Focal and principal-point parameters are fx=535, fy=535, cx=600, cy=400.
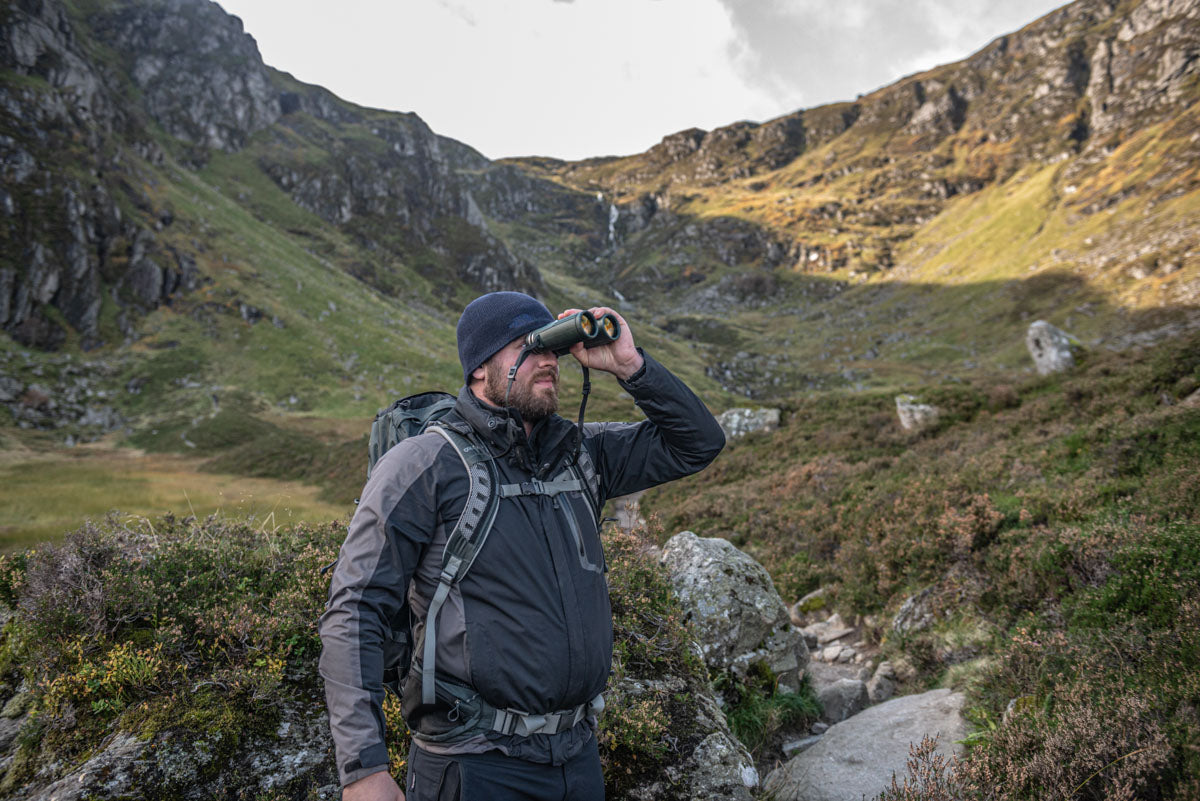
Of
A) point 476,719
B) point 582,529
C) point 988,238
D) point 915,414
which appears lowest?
point 476,719

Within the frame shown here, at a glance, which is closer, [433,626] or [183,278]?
[433,626]

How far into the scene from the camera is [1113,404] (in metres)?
12.7

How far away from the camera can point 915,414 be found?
19406 millimetres

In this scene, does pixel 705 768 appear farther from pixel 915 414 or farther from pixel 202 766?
pixel 915 414

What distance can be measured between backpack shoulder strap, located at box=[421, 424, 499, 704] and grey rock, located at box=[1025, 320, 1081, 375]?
2368 centimetres

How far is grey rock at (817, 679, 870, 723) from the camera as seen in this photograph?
7.11 metres

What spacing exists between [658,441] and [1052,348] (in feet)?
84.6

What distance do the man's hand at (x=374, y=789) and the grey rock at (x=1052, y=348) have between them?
80.1 ft

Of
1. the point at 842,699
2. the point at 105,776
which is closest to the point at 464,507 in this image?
the point at 105,776

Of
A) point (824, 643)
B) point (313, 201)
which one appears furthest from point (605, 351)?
point (313, 201)

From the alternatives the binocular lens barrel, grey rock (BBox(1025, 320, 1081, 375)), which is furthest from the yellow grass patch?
grey rock (BBox(1025, 320, 1081, 375))

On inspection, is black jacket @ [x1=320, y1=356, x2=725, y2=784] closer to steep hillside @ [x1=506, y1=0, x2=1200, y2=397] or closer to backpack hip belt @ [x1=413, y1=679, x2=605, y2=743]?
backpack hip belt @ [x1=413, y1=679, x2=605, y2=743]

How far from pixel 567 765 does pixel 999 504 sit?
30.7ft

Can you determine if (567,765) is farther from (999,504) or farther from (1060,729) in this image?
(999,504)
